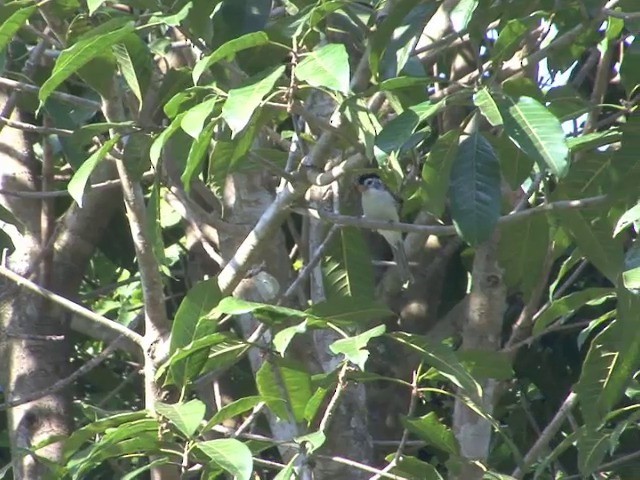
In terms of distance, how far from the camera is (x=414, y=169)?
3285 millimetres

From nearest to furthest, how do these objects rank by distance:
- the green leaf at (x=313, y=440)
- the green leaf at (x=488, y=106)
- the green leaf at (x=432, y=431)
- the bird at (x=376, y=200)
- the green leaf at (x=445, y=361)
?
the green leaf at (x=488, y=106)
the green leaf at (x=313, y=440)
the green leaf at (x=445, y=361)
the green leaf at (x=432, y=431)
the bird at (x=376, y=200)

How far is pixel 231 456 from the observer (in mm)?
2258

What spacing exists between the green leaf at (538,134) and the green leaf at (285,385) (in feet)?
2.63

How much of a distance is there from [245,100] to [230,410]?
2.27 feet

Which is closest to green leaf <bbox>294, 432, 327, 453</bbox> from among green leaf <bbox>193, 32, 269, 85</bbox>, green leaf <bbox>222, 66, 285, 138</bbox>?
green leaf <bbox>222, 66, 285, 138</bbox>

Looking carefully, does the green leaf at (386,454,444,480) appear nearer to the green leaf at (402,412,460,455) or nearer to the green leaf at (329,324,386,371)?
the green leaf at (402,412,460,455)

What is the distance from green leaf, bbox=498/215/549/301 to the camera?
3.09m

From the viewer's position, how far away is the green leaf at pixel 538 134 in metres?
2.16

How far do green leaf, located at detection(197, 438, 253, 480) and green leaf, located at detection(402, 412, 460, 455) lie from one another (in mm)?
550

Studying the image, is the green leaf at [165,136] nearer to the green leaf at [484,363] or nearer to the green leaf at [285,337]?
the green leaf at [285,337]

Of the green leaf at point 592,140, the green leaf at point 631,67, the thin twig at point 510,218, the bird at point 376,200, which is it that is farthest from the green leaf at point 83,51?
the bird at point 376,200

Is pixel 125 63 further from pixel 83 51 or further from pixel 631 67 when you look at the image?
pixel 631 67

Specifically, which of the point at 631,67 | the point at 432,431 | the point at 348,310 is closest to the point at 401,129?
the point at 348,310

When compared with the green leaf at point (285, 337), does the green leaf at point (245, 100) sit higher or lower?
higher
